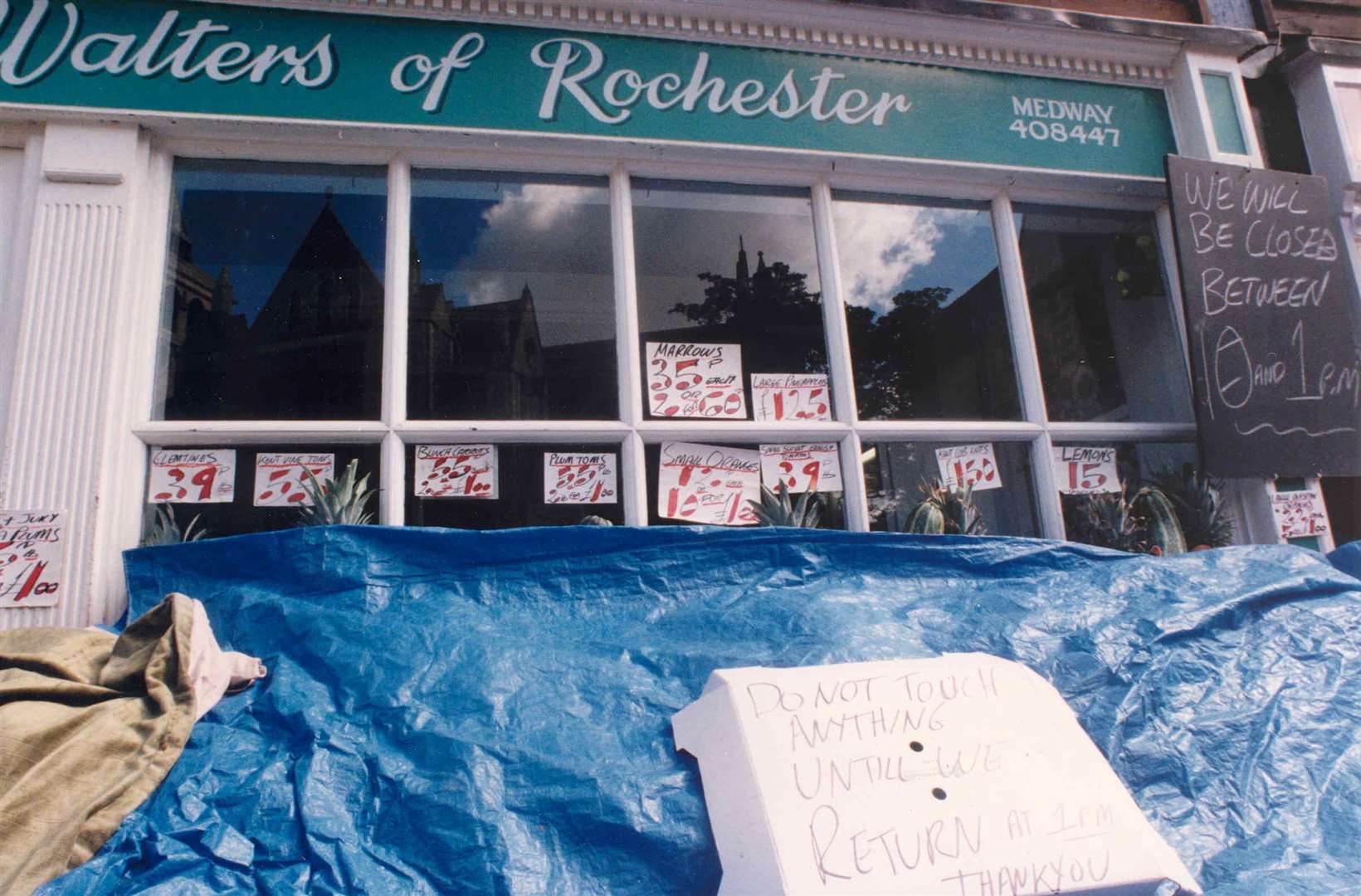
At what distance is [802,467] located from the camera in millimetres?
3244

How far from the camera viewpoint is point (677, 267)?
11.6 ft

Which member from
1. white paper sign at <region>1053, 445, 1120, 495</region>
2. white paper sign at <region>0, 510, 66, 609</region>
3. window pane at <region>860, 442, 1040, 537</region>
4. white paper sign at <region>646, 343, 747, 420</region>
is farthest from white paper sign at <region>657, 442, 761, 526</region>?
white paper sign at <region>0, 510, 66, 609</region>

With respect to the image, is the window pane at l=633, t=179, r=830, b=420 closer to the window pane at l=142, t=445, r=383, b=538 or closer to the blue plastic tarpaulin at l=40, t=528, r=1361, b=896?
the blue plastic tarpaulin at l=40, t=528, r=1361, b=896

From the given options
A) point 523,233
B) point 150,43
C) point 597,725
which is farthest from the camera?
point 523,233

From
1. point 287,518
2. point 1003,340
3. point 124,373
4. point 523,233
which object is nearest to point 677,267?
point 523,233

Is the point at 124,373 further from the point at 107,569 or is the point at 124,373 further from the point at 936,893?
the point at 936,893

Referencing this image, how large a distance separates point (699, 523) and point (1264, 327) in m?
2.85

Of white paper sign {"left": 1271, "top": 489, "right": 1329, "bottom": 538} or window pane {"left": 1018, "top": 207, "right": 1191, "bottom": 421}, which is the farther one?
window pane {"left": 1018, "top": 207, "right": 1191, "bottom": 421}

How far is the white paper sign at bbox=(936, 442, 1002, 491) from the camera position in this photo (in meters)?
3.39

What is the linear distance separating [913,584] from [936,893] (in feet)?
3.78

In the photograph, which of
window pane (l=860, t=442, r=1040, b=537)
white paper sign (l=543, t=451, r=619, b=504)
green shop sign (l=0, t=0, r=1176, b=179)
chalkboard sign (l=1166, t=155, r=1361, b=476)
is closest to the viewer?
green shop sign (l=0, t=0, r=1176, b=179)

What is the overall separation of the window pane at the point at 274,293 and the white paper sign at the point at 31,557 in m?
0.54

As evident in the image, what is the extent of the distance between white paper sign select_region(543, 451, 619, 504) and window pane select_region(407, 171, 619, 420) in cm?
19

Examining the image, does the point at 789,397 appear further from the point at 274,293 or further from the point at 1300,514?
the point at 1300,514
